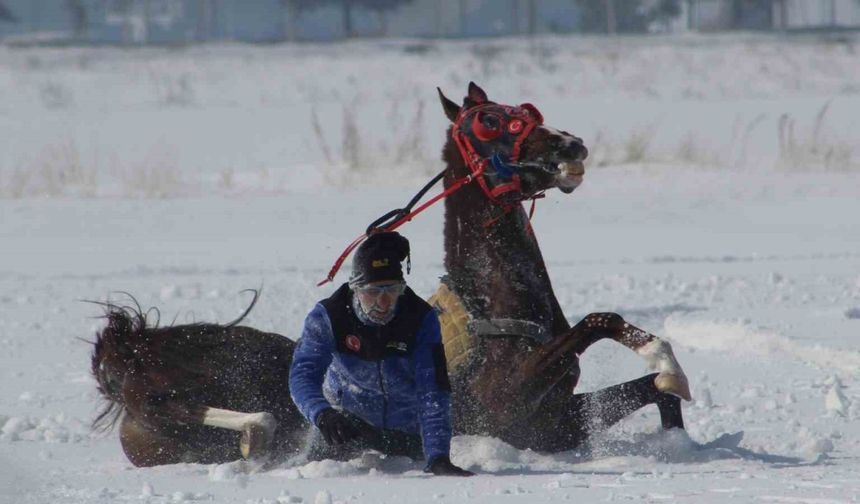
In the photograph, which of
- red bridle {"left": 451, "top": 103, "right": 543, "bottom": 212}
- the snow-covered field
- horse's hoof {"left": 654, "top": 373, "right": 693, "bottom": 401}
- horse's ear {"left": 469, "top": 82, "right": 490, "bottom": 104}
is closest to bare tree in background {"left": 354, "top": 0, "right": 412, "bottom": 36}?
the snow-covered field

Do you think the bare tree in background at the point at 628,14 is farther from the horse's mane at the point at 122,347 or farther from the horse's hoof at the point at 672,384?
the horse's hoof at the point at 672,384

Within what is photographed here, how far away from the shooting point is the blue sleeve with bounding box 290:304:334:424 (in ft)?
20.6

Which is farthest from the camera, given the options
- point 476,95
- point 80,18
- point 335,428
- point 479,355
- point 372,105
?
point 80,18

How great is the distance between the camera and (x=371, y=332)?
6.27 metres

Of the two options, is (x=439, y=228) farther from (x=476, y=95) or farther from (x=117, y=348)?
(x=117, y=348)

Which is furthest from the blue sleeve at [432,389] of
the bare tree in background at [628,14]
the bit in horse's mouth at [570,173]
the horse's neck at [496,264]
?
the bare tree in background at [628,14]

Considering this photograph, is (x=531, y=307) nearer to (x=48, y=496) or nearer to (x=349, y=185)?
(x=48, y=496)

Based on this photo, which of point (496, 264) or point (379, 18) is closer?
point (496, 264)

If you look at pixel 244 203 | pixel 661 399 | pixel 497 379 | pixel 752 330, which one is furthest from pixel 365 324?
pixel 244 203

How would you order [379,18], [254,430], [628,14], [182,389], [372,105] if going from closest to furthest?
[254,430] → [182,389] → [372,105] → [628,14] → [379,18]

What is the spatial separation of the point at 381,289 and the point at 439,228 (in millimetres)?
11837

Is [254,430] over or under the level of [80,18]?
under

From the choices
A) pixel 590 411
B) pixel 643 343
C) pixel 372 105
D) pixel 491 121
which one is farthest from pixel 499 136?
pixel 372 105

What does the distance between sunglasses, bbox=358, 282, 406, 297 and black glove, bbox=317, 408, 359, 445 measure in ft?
1.47
